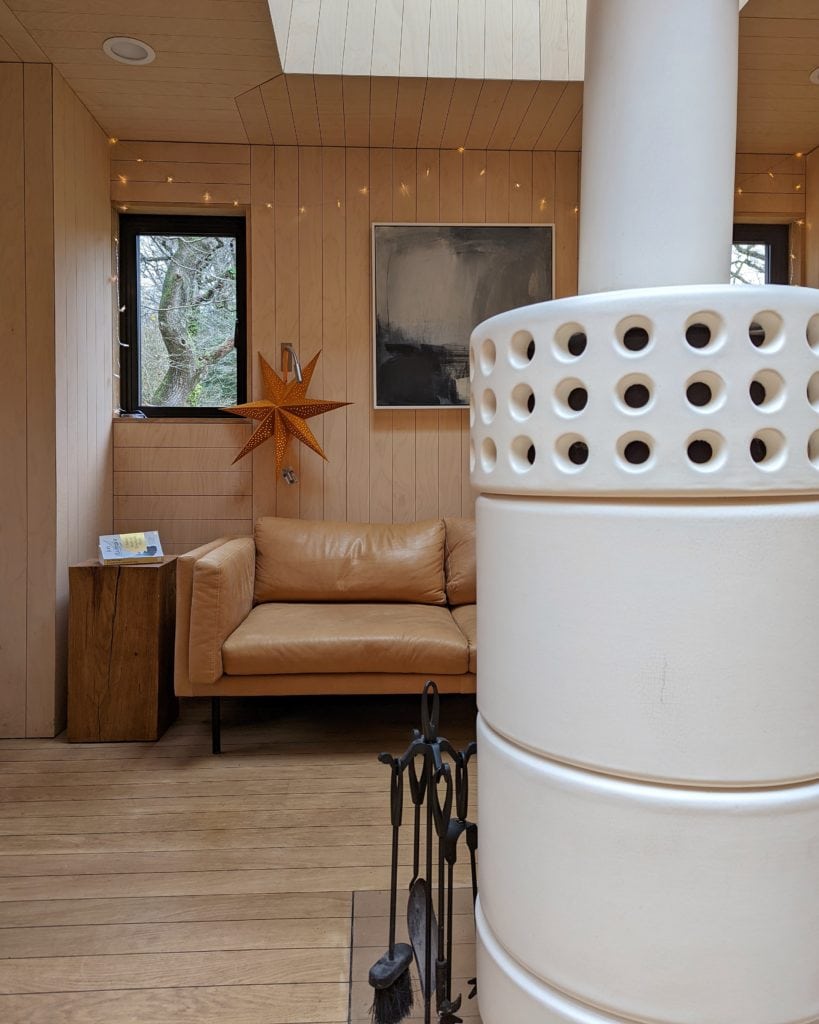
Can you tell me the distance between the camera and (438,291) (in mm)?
3627

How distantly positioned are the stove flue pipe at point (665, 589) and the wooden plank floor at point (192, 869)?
802mm

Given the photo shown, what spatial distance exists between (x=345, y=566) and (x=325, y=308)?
4.18ft

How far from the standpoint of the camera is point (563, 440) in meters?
0.93

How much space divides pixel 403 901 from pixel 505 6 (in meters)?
3.07

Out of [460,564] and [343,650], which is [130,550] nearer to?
[343,650]

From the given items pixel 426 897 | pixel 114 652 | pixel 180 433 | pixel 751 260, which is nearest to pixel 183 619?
pixel 114 652

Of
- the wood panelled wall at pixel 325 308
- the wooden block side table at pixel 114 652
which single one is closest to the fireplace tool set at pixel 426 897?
the wooden block side table at pixel 114 652

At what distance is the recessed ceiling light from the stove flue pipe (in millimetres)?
2350

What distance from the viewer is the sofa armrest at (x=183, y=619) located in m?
2.66

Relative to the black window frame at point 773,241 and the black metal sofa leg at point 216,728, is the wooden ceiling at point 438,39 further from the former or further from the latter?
the black metal sofa leg at point 216,728

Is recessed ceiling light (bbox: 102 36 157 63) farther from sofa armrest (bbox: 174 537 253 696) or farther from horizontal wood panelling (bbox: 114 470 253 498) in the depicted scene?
sofa armrest (bbox: 174 537 253 696)

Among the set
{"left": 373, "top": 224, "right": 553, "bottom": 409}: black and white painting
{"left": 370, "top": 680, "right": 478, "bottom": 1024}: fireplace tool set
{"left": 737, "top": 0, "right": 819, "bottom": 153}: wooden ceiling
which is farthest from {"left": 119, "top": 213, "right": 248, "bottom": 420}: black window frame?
{"left": 370, "top": 680, "right": 478, "bottom": 1024}: fireplace tool set

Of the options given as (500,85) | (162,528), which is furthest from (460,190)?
(162,528)

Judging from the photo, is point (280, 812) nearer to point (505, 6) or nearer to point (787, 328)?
point (787, 328)
